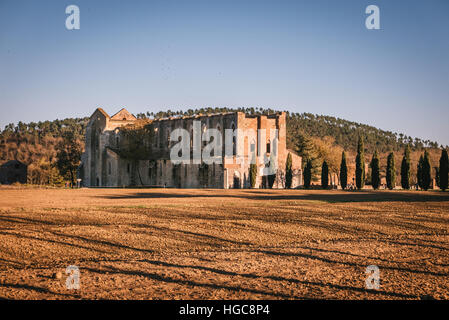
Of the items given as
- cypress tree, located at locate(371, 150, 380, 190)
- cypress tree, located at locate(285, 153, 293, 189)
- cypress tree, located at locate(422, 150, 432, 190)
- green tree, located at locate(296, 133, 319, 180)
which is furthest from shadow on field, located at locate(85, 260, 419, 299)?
green tree, located at locate(296, 133, 319, 180)

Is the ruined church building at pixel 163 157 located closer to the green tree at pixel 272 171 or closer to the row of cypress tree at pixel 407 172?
the green tree at pixel 272 171

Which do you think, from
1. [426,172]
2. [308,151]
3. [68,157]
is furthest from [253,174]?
[68,157]

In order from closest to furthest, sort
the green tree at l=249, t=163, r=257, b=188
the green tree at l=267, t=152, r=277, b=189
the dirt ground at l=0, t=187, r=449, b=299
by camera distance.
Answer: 1. the dirt ground at l=0, t=187, r=449, b=299
2. the green tree at l=249, t=163, r=257, b=188
3. the green tree at l=267, t=152, r=277, b=189

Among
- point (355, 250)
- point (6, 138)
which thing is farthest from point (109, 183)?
point (6, 138)

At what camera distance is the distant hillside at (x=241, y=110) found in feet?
324

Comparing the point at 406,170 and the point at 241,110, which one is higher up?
the point at 241,110

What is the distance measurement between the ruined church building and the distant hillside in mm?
23449

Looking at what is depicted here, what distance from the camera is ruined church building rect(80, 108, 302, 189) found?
5297cm

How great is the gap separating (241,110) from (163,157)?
66.2 meters

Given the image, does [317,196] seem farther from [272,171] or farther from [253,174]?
[272,171]

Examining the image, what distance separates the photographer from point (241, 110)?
123 meters

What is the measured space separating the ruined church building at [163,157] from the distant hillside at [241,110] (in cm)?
2345

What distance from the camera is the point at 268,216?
1700 centimetres

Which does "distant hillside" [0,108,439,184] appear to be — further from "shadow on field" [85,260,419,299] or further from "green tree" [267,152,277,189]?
"shadow on field" [85,260,419,299]
